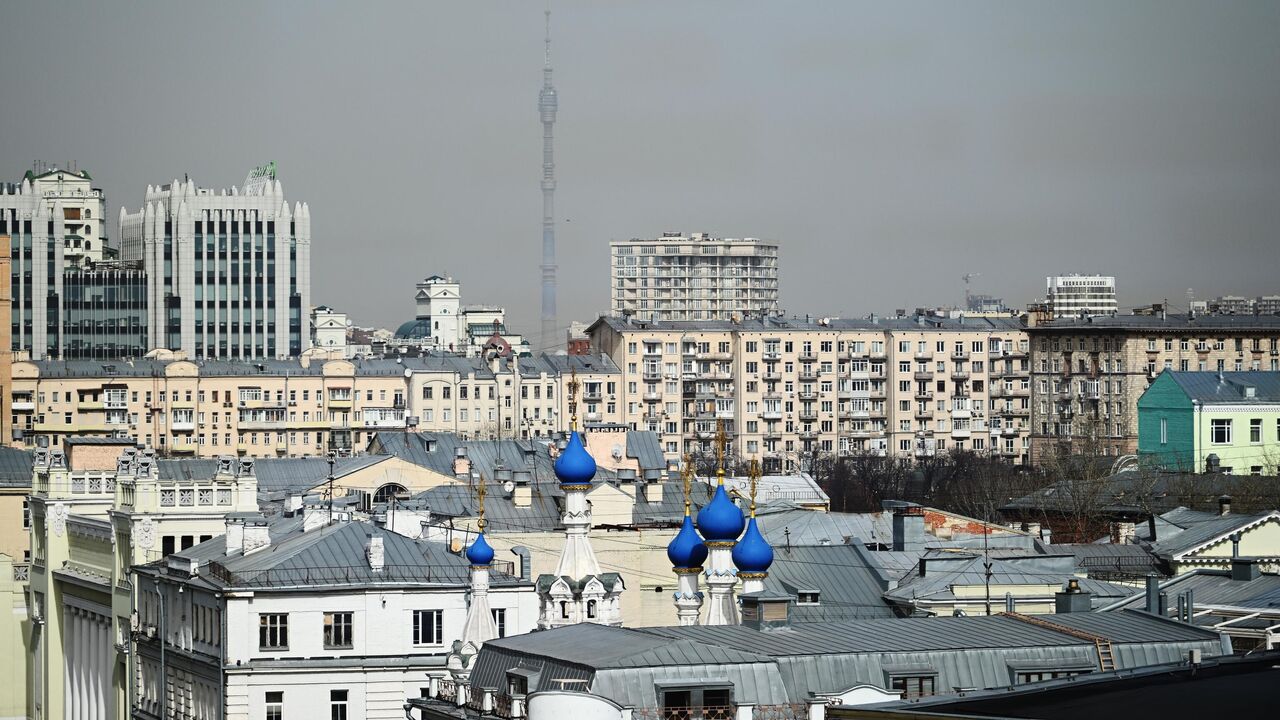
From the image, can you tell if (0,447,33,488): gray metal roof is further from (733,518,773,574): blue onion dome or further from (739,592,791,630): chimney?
(739,592,791,630): chimney

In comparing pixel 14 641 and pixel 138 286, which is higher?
pixel 138 286

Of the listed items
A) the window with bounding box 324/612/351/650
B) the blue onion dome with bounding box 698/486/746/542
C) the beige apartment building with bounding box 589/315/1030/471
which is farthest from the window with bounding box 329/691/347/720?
the beige apartment building with bounding box 589/315/1030/471

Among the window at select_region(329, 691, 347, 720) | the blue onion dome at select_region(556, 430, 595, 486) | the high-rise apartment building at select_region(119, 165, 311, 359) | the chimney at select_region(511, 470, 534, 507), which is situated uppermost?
the high-rise apartment building at select_region(119, 165, 311, 359)

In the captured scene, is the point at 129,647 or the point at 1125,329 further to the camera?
the point at 1125,329

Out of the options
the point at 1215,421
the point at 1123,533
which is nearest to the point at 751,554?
the point at 1123,533

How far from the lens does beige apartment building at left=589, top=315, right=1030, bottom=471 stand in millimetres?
173500

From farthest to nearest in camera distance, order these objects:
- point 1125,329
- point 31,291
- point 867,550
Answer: point 31,291 → point 1125,329 → point 867,550

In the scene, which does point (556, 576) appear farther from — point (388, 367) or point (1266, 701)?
point (388, 367)

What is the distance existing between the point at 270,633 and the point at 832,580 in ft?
38.1

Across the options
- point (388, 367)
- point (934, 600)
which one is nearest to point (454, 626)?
point (934, 600)

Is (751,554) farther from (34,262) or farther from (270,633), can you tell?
(34,262)

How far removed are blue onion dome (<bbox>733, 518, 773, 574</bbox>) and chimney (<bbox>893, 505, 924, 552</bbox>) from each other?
18.5m

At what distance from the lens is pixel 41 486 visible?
233 feet

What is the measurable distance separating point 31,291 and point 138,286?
7.20 meters
